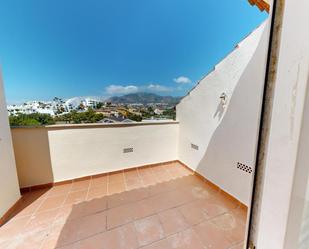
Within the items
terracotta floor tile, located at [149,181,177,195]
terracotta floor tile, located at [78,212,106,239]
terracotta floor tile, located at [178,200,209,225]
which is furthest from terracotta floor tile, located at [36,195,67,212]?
terracotta floor tile, located at [178,200,209,225]

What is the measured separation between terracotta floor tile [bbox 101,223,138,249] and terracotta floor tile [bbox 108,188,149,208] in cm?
47

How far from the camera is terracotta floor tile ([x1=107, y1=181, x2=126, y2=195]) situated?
250 cm

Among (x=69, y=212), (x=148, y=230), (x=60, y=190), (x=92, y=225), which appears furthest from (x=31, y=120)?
(x=148, y=230)

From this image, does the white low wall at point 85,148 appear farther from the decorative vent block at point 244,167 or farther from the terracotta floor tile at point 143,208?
the decorative vent block at point 244,167

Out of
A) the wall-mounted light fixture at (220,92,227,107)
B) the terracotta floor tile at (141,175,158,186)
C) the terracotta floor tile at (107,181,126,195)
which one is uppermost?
the wall-mounted light fixture at (220,92,227,107)

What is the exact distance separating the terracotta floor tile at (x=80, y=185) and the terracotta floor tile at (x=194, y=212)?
1842mm

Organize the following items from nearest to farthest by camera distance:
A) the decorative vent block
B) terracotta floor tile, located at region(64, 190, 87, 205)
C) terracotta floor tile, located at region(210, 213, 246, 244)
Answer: terracotta floor tile, located at region(210, 213, 246, 244) → the decorative vent block → terracotta floor tile, located at region(64, 190, 87, 205)

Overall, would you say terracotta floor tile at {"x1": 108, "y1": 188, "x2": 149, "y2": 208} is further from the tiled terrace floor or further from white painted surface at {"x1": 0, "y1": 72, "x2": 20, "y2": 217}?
white painted surface at {"x1": 0, "y1": 72, "x2": 20, "y2": 217}

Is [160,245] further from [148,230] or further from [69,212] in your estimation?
[69,212]

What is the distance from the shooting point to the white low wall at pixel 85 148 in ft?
8.00

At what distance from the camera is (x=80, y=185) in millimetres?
2693

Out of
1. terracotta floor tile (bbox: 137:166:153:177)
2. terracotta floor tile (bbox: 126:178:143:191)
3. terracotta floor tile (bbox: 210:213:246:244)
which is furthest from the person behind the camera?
terracotta floor tile (bbox: 137:166:153:177)

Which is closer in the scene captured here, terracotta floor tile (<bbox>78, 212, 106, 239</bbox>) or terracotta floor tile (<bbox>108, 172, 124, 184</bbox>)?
terracotta floor tile (<bbox>78, 212, 106, 239</bbox>)

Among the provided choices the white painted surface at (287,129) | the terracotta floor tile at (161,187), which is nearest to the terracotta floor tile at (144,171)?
the terracotta floor tile at (161,187)
